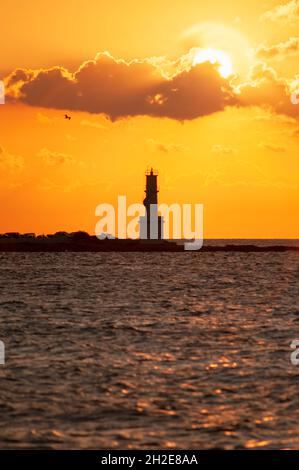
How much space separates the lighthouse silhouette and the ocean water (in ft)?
284

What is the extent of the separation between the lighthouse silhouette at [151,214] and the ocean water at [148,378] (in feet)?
284

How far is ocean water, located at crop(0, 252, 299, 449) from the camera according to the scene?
→ 17359 millimetres

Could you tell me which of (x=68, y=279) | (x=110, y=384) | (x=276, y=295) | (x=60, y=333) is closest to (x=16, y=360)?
(x=110, y=384)

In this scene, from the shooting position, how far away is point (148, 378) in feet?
75.8

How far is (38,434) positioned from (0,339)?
1466cm

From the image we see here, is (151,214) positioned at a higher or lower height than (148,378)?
higher

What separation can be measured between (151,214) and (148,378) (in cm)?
11327

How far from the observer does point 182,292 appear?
2459 inches

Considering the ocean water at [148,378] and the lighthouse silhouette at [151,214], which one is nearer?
the ocean water at [148,378]

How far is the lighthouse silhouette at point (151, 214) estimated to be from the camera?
13338 cm

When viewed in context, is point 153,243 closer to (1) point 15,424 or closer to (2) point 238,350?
(2) point 238,350

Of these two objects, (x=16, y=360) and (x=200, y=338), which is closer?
(x=16, y=360)

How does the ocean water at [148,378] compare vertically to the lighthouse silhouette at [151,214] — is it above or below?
below

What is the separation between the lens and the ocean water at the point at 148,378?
57.0ft
